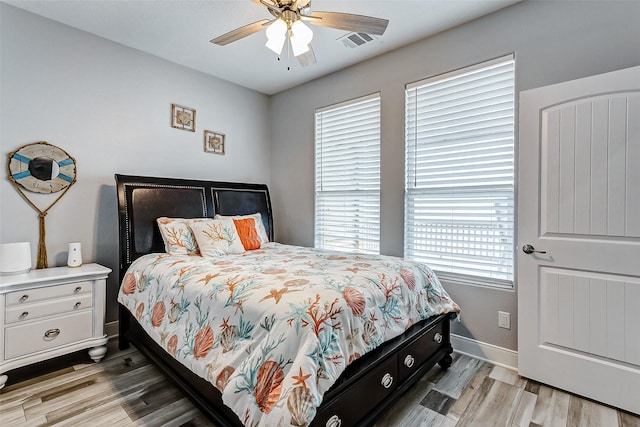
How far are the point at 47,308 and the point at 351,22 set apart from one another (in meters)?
2.85

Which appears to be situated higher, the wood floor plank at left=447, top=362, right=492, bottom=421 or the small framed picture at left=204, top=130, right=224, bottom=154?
the small framed picture at left=204, top=130, right=224, bottom=154

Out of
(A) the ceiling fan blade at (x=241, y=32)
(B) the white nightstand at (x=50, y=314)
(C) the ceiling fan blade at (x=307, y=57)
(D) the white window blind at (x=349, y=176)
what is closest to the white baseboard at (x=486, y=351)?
(D) the white window blind at (x=349, y=176)

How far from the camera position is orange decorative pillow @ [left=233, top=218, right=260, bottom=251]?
3.08 metres

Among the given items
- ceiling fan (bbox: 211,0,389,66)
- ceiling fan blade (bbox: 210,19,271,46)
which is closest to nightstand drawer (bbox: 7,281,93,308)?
ceiling fan blade (bbox: 210,19,271,46)

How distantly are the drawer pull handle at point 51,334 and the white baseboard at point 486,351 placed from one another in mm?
3153

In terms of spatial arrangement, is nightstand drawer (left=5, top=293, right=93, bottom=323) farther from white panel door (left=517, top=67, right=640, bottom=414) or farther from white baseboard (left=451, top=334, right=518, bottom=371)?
white panel door (left=517, top=67, right=640, bottom=414)

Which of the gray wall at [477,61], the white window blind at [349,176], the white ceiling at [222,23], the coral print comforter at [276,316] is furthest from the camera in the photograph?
the white window blind at [349,176]

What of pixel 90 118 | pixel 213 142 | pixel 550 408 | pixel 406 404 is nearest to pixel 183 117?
pixel 213 142

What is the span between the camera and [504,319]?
96.5 inches

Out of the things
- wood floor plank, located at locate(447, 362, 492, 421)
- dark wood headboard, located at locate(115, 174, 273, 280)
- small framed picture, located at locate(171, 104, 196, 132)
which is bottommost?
wood floor plank, located at locate(447, 362, 492, 421)

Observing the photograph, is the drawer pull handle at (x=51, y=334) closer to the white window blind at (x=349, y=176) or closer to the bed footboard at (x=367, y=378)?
the bed footboard at (x=367, y=378)

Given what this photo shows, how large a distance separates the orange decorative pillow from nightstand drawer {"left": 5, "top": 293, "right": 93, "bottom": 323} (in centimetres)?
129

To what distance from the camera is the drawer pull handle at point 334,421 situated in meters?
1.38

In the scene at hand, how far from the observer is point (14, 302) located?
6.89 ft
